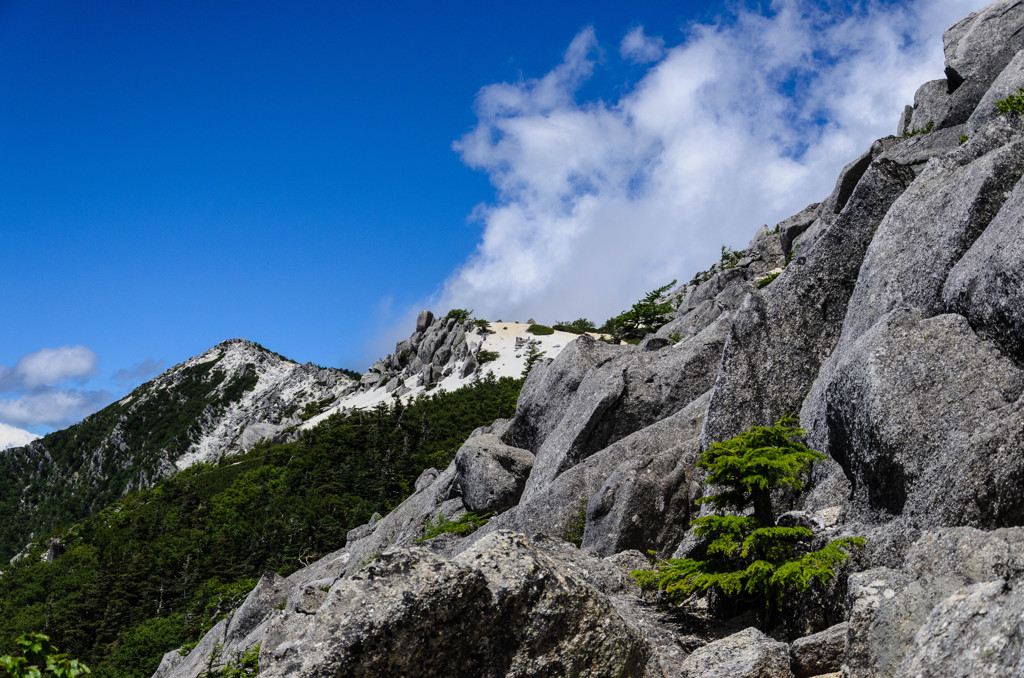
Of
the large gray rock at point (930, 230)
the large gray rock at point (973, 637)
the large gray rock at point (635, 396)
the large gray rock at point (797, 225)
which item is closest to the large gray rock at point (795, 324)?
the large gray rock at point (930, 230)

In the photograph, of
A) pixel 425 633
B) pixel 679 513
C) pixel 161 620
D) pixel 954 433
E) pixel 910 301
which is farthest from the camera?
pixel 161 620

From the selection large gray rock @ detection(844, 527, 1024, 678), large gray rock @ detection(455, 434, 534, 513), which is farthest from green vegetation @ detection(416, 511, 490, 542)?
large gray rock @ detection(844, 527, 1024, 678)

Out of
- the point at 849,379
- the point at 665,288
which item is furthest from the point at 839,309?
the point at 665,288

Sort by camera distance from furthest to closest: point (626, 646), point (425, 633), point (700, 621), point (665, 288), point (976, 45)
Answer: point (665, 288) → point (976, 45) → point (700, 621) → point (626, 646) → point (425, 633)

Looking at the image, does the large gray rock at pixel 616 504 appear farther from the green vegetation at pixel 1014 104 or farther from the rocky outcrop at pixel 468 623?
the green vegetation at pixel 1014 104

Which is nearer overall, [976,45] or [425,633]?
[425,633]

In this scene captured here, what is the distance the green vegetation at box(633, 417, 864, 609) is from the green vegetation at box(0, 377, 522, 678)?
4300 cm

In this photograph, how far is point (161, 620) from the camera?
6638cm

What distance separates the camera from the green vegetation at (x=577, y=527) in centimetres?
1781

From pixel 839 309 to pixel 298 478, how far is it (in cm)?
7877

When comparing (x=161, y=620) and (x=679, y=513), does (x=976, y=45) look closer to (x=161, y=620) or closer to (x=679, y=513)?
(x=679, y=513)

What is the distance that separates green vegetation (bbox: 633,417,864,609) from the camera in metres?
9.77

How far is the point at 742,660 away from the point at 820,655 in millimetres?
991

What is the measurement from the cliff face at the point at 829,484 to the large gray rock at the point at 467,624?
2cm
